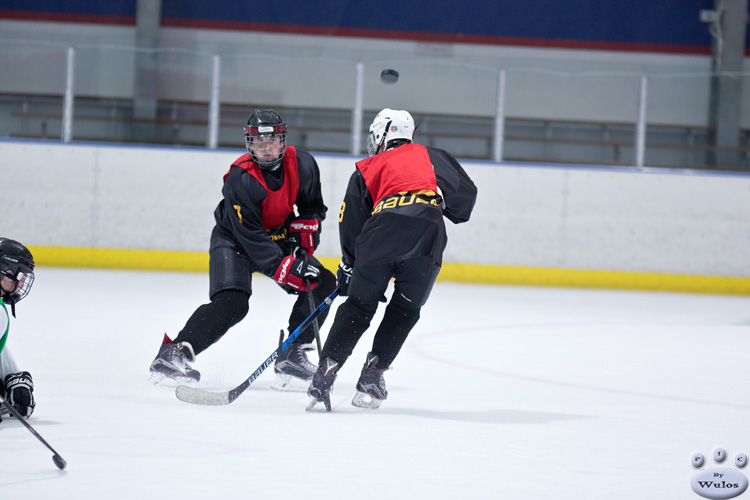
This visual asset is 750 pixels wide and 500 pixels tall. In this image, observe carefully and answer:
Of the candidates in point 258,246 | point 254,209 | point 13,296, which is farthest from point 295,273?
point 13,296

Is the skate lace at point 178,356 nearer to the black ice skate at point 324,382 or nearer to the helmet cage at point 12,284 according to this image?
the black ice skate at point 324,382

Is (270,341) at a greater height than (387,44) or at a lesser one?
lesser

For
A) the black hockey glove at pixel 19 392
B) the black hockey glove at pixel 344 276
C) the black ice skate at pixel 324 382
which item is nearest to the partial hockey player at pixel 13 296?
the black hockey glove at pixel 19 392

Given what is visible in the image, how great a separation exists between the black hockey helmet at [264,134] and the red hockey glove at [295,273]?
365 mm

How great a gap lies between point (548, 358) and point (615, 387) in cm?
70

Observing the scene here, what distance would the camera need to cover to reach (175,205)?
8.02 m

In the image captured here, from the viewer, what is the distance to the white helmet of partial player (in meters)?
3.13

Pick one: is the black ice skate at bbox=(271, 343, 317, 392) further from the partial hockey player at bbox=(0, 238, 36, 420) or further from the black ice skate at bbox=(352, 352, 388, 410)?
the partial hockey player at bbox=(0, 238, 36, 420)

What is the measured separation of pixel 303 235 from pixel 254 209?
0.27 metres

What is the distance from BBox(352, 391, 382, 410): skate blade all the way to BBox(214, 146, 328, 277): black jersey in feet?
1.77

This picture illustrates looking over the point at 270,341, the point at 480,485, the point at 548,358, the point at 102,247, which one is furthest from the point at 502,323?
the point at 102,247

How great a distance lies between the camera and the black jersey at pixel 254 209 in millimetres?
3301

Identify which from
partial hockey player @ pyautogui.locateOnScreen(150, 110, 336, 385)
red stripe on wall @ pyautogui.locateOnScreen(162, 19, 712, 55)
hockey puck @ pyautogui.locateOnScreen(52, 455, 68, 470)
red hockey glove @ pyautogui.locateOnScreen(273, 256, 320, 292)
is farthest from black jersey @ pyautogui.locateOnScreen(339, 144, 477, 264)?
red stripe on wall @ pyautogui.locateOnScreen(162, 19, 712, 55)

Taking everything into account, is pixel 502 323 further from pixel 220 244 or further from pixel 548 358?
pixel 220 244
